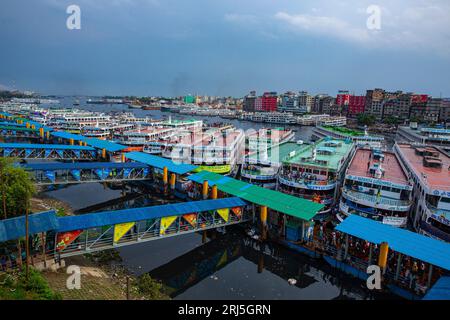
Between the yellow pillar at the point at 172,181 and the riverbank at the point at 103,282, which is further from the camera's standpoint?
the yellow pillar at the point at 172,181

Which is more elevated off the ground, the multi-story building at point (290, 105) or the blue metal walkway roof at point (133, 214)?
the multi-story building at point (290, 105)

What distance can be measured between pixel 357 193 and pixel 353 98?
15341 cm

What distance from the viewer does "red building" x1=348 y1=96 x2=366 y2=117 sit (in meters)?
157

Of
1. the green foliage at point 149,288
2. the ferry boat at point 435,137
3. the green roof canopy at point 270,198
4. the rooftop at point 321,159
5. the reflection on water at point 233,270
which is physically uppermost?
the ferry boat at point 435,137

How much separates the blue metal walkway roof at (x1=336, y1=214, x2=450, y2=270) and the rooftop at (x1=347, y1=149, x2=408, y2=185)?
28.3 ft

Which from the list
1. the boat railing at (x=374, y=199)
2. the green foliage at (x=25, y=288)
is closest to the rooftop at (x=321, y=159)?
the boat railing at (x=374, y=199)

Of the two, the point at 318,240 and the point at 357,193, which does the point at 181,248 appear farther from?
the point at 357,193

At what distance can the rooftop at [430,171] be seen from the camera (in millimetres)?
23941

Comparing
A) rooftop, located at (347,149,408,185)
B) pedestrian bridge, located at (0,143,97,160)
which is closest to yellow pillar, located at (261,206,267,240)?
rooftop, located at (347,149,408,185)

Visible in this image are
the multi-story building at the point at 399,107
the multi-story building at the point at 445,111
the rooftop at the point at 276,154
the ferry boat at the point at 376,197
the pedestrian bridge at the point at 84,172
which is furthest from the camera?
the multi-story building at the point at 399,107

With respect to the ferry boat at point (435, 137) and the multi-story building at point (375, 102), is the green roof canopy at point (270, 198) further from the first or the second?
the multi-story building at point (375, 102)

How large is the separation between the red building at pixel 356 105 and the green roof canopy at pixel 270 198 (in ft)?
478
